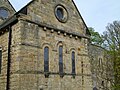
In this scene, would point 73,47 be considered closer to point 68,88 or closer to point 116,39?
point 68,88

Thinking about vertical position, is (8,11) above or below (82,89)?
above

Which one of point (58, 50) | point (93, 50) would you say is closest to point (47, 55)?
point (58, 50)

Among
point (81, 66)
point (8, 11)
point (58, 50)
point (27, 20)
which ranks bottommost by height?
point (81, 66)

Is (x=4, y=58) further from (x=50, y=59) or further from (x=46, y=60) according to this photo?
(x=50, y=59)

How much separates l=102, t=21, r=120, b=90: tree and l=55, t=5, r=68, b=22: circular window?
7344 millimetres

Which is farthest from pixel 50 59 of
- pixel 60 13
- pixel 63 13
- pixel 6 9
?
pixel 6 9

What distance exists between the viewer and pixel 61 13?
57.1 feet

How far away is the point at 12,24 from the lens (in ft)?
47.4

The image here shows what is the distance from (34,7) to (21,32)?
2438 mm

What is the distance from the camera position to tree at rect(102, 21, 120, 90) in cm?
2150

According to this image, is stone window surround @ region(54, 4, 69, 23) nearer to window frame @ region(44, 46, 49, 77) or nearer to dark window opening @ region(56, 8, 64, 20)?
dark window opening @ region(56, 8, 64, 20)

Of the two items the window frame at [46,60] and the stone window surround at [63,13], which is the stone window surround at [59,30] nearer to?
the stone window surround at [63,13]

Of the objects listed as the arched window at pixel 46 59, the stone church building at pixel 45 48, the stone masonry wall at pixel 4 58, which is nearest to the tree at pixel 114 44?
the stone church building at pixel 45 48

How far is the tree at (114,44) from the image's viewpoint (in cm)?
2150
